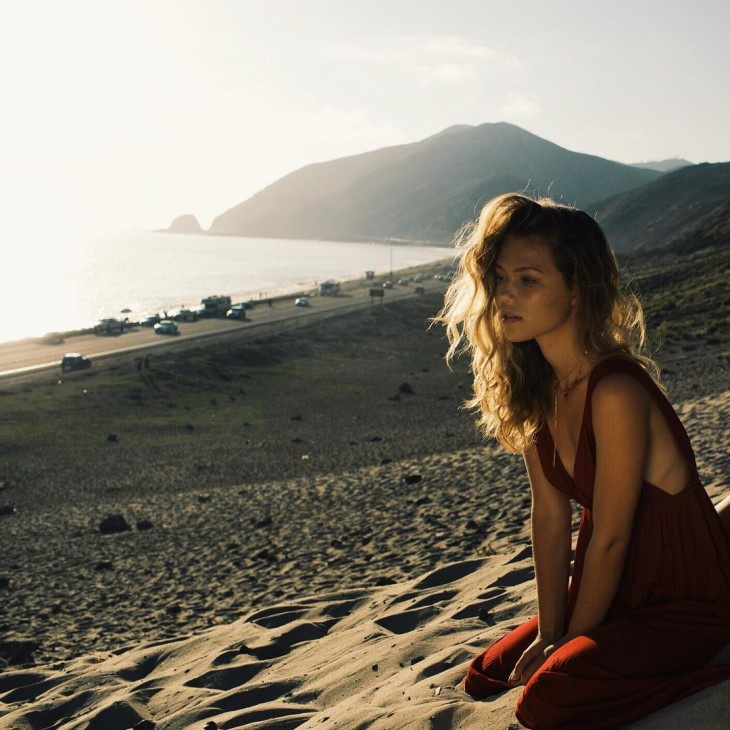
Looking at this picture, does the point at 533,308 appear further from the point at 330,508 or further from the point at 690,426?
the point at 690,426

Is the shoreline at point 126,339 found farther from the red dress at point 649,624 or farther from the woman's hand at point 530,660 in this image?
the red dress at point 649,624

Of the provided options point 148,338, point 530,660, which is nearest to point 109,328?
point 148,338

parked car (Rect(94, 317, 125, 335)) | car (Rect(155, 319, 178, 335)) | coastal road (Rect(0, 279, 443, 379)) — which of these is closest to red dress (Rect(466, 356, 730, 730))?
coastal road (Rect(0, 279, 443, 379))

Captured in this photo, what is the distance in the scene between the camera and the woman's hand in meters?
3.12

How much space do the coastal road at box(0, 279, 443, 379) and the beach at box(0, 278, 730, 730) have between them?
1320 cm

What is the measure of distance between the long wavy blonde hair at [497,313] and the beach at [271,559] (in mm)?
1104

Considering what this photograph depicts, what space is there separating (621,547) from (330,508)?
32.5 feet

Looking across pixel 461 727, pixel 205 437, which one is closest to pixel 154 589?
pixel 461 727

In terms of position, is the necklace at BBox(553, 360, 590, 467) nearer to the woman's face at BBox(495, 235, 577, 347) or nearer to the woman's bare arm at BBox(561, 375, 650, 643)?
the woman's face at BBox(495, 235, 577, 347)

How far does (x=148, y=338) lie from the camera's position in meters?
48.5

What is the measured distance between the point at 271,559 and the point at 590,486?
7.49 m

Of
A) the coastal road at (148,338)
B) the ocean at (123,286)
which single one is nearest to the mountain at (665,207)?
the ocean at (123,286)

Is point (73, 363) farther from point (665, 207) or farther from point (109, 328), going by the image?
point (665, 207)

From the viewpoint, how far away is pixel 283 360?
131 ft
